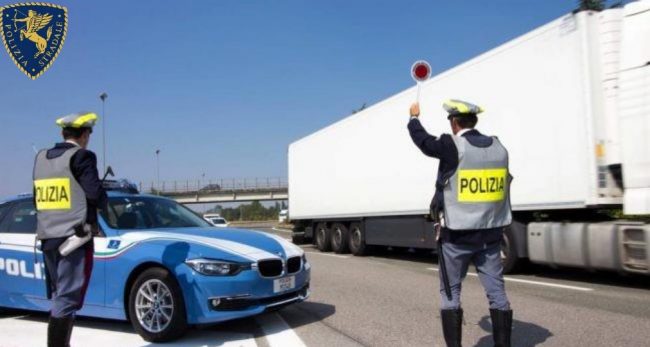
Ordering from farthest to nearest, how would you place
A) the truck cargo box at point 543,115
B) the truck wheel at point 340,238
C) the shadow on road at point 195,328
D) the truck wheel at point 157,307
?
the truck wheel at point 340,238 → the truck cargo box at point 543,115 → the shadow on road at point 195,328 → the truck wheel at point 157,307

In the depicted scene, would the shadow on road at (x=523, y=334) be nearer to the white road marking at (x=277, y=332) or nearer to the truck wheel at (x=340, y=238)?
the white road marking at (x=277, y=332)

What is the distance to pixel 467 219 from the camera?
172 inches

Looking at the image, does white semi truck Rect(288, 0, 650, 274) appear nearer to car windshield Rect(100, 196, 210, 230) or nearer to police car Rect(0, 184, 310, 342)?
police car Rect(0, 184, 310, 342)

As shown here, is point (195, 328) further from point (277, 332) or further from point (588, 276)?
point (588, 276)

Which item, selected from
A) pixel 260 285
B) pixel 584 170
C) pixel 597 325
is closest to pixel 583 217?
pixel 584 170

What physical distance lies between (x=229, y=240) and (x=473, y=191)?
2692 mm

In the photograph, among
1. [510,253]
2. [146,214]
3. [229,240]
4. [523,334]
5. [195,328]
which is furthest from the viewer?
[510,253]

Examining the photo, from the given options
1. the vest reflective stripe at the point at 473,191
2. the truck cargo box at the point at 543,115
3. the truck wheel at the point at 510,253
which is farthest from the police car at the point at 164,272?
the truck wheel at the point at 510,253

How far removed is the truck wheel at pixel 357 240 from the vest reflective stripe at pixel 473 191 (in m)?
11.5

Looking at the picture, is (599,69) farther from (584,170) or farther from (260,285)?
(260,285)

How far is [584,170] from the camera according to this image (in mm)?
8789

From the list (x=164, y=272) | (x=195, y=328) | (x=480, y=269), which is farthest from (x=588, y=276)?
(x=164, y=272)

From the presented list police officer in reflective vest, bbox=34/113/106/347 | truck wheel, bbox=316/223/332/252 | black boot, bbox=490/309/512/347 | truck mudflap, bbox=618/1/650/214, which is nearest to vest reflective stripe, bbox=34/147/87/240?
police officer in reflective vest, bbox=34/113/106/347

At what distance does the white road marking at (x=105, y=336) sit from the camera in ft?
18.5
